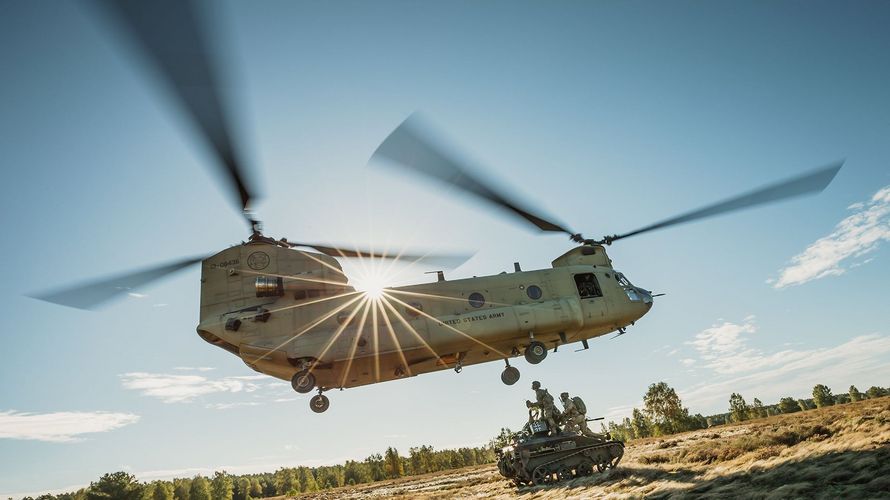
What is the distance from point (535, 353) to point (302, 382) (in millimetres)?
6165

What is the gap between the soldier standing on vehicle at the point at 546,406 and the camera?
48.7 feet

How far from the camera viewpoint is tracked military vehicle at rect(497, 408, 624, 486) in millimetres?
14062

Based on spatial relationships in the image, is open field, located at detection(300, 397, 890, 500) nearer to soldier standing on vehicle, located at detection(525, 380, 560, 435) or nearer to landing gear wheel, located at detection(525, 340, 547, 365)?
soldier standing on vehicle, located at detection(525, 380, 560, 435)

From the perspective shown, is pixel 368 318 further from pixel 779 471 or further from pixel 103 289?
pixel 779 471

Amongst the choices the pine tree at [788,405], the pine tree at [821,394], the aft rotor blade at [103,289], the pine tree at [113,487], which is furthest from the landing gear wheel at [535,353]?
the pine tree at [821,394]

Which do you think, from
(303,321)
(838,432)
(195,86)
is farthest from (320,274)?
(838,432)

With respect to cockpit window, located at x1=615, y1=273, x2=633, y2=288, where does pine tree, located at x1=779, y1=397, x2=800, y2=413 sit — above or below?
below

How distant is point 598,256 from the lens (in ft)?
47.5

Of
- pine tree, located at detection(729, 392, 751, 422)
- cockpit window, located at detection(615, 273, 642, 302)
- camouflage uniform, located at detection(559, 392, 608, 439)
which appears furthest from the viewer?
pine tree, located at detection(729, 392, 751, 422)

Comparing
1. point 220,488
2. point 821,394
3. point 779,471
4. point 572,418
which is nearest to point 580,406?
point 572,418

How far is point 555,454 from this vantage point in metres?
14.1

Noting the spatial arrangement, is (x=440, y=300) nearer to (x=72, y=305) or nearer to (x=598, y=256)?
(x=598, y=256)

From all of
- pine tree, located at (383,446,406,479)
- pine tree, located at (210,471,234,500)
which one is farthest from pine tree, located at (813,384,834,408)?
pine tree, located at (210,471,234,500)

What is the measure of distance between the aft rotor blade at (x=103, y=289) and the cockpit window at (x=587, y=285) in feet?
36.7
